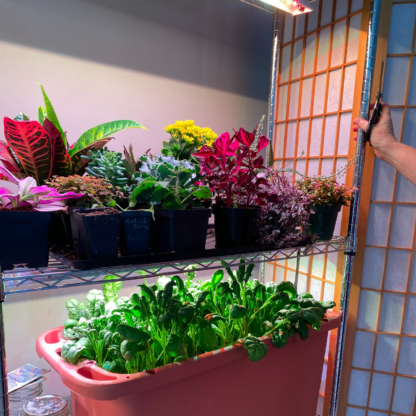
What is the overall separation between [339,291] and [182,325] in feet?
2.93

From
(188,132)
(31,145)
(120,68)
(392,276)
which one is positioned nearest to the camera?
(31,145)

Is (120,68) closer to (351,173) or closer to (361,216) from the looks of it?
(351,173)

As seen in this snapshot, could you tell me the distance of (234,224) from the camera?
3.24 ft

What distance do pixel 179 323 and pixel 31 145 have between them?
0.61m

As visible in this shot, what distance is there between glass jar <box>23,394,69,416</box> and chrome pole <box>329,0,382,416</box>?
109 centimetres

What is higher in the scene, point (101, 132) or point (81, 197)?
point (101, 132)

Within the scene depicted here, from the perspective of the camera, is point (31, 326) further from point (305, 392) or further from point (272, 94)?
point (272, 94)

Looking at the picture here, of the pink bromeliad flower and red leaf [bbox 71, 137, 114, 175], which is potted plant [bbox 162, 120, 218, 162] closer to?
red leaf [bbox 71, 137, 114, 175]

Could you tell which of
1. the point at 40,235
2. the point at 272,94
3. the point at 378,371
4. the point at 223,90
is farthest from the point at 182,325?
the point at 223,90

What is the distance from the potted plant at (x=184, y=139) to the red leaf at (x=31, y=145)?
1.12 feet

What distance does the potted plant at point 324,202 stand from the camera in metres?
1.26

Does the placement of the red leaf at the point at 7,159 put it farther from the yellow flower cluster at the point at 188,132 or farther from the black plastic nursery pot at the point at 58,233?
the yellow flower cluster at the point at 188,132

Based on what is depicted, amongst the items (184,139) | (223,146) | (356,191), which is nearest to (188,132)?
(184,139)

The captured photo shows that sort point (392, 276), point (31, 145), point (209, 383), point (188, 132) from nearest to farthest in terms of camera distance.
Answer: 1. point (31, 145)
2. point (209, 383)
3. point (188, 132)
4. point (392, 276)
